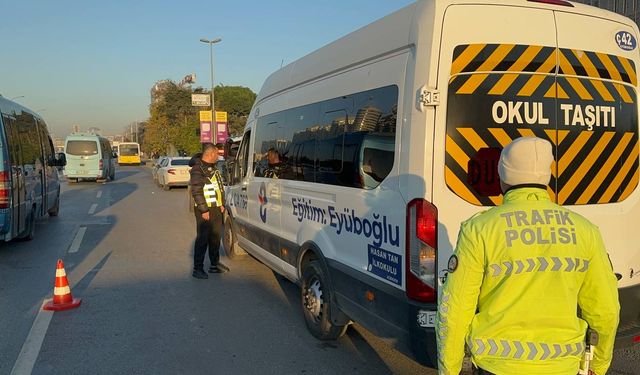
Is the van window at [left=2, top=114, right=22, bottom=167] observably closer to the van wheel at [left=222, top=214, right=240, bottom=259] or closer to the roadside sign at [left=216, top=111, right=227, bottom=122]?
the van wheel at [left=222, top=214, right=240, bottom=259]

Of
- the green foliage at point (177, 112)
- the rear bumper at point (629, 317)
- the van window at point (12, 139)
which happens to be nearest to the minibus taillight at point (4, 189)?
the van window at point (12, 139)

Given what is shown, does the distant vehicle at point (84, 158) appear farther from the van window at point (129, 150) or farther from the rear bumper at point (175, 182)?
the van window at point (129, 150)

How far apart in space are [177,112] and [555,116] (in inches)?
2742

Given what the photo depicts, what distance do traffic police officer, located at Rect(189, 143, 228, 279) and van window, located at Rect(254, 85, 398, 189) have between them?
158 cm

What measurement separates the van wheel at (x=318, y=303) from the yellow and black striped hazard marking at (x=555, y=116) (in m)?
1.77

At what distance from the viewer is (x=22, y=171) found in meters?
9.12

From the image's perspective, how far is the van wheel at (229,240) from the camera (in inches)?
316

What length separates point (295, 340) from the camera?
4746 mm

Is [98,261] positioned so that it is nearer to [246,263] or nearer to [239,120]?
[246,263]

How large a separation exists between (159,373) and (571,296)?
10.8 feet

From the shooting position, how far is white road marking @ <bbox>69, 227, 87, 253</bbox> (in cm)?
924

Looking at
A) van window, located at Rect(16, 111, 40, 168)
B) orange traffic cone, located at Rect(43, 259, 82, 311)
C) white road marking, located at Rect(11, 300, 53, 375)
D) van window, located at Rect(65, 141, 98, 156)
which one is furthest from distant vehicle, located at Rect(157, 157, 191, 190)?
white road marking, located at Rect(11, 300, 53, 375)

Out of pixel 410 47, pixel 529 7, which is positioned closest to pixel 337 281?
pixel 410 47

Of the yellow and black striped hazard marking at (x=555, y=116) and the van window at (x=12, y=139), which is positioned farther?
the van window at (x=12, y=139)
